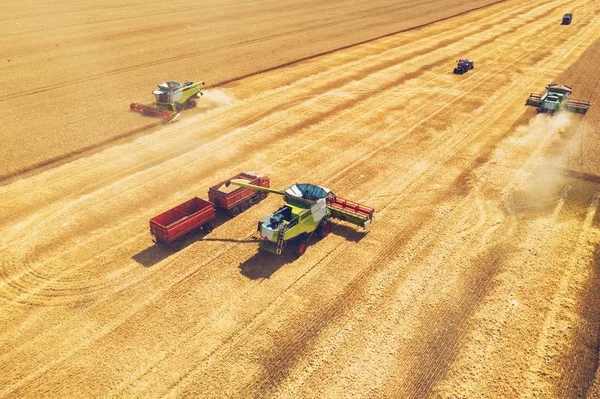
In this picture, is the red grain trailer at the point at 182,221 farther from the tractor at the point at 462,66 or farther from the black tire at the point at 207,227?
the tractor at the point at 462,66

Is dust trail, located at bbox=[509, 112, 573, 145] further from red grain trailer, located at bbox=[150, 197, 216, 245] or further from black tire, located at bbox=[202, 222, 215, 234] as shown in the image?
red grain trailer, located at bbox=[150, 197, 216, 245]

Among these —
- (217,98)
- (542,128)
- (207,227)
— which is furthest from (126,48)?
(542,128)

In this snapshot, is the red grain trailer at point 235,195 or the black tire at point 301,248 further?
the red grain trailer at point 235,195

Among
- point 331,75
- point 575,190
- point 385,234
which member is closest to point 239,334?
point 385,234

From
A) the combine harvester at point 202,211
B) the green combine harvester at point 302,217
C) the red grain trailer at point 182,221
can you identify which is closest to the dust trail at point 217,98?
the combine harvester at point 202,211

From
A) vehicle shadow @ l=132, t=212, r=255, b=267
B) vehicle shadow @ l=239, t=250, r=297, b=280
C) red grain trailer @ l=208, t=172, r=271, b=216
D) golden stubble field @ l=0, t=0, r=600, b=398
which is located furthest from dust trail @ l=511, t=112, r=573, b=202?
vehicle shadow @ l=132, t=212, r=255, b=267
